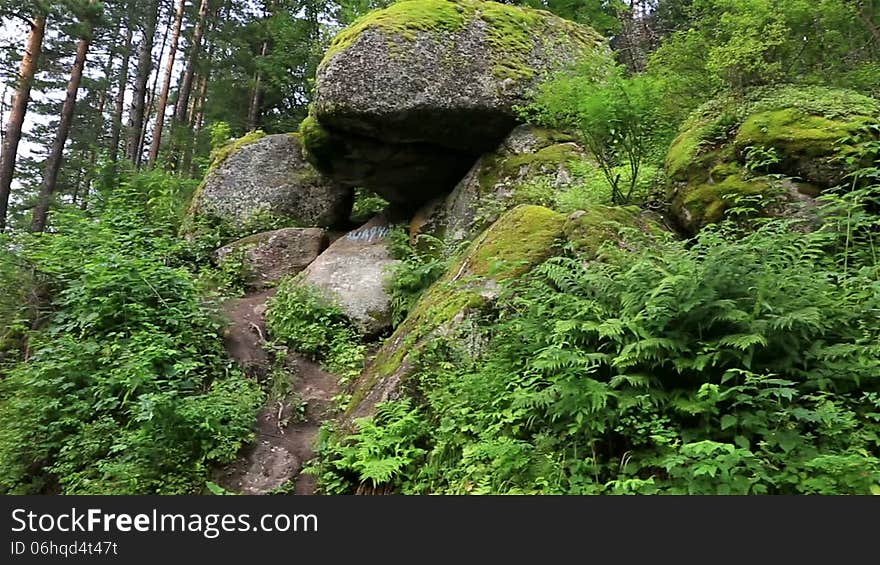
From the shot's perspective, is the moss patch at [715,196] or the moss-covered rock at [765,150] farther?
the moss patch at [715,196]

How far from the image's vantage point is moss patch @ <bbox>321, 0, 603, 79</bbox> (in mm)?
9664

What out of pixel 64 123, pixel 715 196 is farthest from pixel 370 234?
pixel 64 123

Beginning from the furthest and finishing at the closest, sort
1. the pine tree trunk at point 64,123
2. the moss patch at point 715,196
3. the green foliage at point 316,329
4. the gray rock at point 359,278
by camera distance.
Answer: the pine tree trunk at point 64,123 < the gray rock at point 359,278 < the green foliage at point 316,329 < the moss patch at point 715,196

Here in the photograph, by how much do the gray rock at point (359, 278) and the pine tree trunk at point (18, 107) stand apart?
731cm

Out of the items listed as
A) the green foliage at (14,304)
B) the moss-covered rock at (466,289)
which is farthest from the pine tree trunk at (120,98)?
the moss-covered rock at (466,289)

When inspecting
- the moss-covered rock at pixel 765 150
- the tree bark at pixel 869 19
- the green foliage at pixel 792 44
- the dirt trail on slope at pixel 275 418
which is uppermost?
the tree bark at pixel 869 19

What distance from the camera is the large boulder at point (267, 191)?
12.1 metres

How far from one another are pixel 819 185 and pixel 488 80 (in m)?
5.72

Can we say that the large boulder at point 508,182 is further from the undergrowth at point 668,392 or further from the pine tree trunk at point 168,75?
the pine tree trunk at point 168,75

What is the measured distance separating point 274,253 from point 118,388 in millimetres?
5358

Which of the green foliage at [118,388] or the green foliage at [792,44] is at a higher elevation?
the green foliage at [792,44]

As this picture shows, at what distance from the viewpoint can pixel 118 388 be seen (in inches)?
223

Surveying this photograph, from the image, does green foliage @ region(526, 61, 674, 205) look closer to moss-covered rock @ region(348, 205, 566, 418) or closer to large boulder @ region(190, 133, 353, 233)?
moss-covered rock @ region(348, 205, 566, 418)

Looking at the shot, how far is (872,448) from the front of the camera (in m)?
3.07
